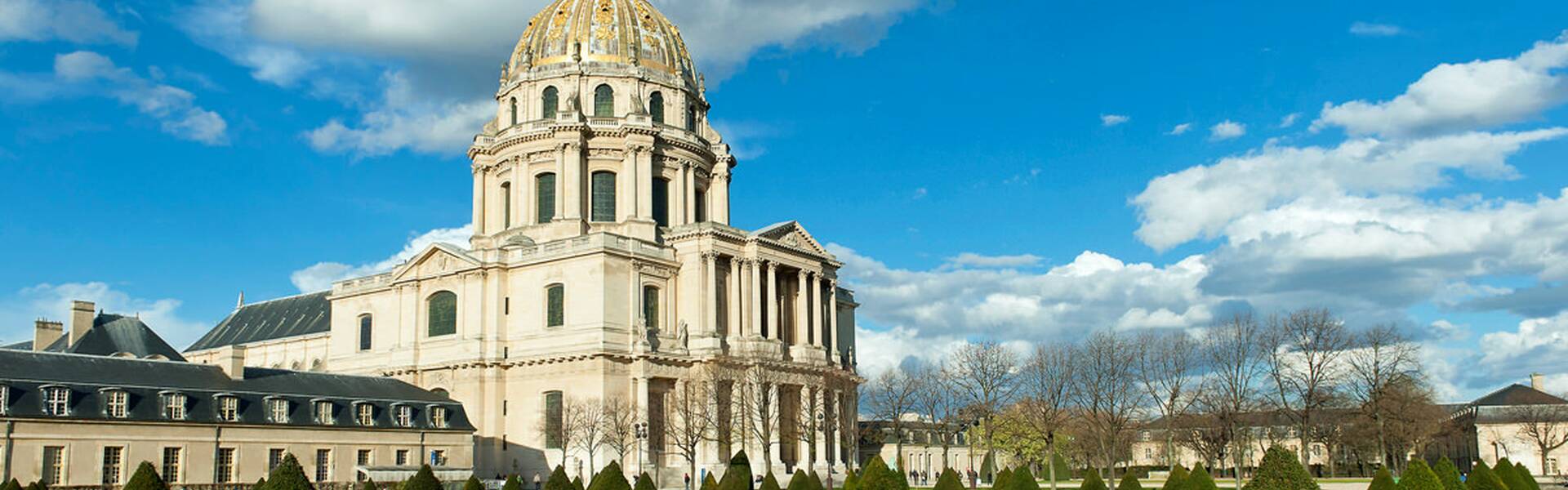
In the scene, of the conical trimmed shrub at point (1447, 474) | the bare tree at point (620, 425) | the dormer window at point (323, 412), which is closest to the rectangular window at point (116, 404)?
the dormer window at point (323, 412)

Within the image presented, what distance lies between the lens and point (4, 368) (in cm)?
5091

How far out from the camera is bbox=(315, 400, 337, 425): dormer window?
58.8 metres

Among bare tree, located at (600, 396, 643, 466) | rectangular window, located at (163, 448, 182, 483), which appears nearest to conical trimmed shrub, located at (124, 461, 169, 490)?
rectangular window, located at (163, 448, 182, 483)

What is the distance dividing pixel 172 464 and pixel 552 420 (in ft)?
67.3

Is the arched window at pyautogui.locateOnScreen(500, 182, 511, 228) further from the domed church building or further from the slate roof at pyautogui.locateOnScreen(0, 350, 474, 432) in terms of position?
the slate roof at pyautogui.locateOnScreen(0, 350, 474, 432)

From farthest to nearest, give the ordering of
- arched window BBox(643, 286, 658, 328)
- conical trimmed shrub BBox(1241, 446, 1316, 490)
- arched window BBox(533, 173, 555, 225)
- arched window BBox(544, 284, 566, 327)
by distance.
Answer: arched window BBox(533, 173, 555, 225), arched window BBox(643, 286, 658, 328), arched window BBox(544, 284, 566, 327), conical trimmed shrub BBox(1241, 446, 1316, 490)

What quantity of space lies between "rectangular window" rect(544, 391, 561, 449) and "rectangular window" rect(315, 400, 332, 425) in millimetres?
12287

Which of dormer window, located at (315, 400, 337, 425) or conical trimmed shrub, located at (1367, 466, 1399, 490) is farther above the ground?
dormer window, located at (315, 400, 337, 425)

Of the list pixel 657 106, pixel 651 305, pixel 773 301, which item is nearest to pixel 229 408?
pixel 651 305

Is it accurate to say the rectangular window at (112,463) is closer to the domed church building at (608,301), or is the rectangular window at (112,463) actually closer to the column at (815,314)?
the domed church building at (608,301)

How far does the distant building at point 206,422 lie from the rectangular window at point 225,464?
1.3 inches

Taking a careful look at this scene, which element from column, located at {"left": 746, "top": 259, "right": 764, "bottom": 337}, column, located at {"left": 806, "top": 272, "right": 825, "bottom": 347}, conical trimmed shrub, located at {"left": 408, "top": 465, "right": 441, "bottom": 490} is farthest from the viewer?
column, located at {"left": 806, "top": 272, "right": 825, "bottom": 347}

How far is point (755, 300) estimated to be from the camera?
247 feet

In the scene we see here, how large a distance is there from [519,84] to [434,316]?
15632 mm
